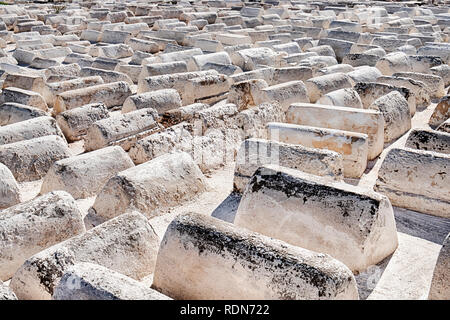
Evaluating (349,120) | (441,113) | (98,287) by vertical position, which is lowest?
(441,113)

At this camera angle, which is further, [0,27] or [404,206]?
[0,27]

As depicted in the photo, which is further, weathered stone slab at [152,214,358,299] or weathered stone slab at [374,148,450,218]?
weathered stone slab at [374,148,450,218]

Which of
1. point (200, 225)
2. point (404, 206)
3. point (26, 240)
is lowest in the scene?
point (404, 206)

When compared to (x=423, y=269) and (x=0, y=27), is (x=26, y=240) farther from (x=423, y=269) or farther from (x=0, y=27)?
(x=0, y=27)

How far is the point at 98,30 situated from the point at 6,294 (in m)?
14.9

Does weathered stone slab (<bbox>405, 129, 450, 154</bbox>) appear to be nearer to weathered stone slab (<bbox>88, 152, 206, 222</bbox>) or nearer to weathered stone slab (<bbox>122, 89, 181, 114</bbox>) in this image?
weathered stone slab (<bbox>88, 152, 206, 222</bbox>)

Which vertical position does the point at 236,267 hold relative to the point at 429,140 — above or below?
above

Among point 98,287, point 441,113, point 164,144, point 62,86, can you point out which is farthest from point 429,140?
point 62,86

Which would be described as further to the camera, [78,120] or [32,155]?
[78,120]

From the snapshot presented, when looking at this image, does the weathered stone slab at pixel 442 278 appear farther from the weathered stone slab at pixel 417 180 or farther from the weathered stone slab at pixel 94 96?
the weathered stone slab at pixel 94 96

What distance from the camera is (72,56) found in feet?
42.7

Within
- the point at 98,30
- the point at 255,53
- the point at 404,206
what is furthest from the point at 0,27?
the point at 404,206

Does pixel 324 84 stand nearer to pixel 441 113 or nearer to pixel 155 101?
pixel 441 113

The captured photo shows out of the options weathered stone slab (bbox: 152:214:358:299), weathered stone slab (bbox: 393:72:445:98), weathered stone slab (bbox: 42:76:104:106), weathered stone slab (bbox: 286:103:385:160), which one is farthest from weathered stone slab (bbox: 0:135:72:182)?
weathered stone slab (bbox: 393:72:445:98)
